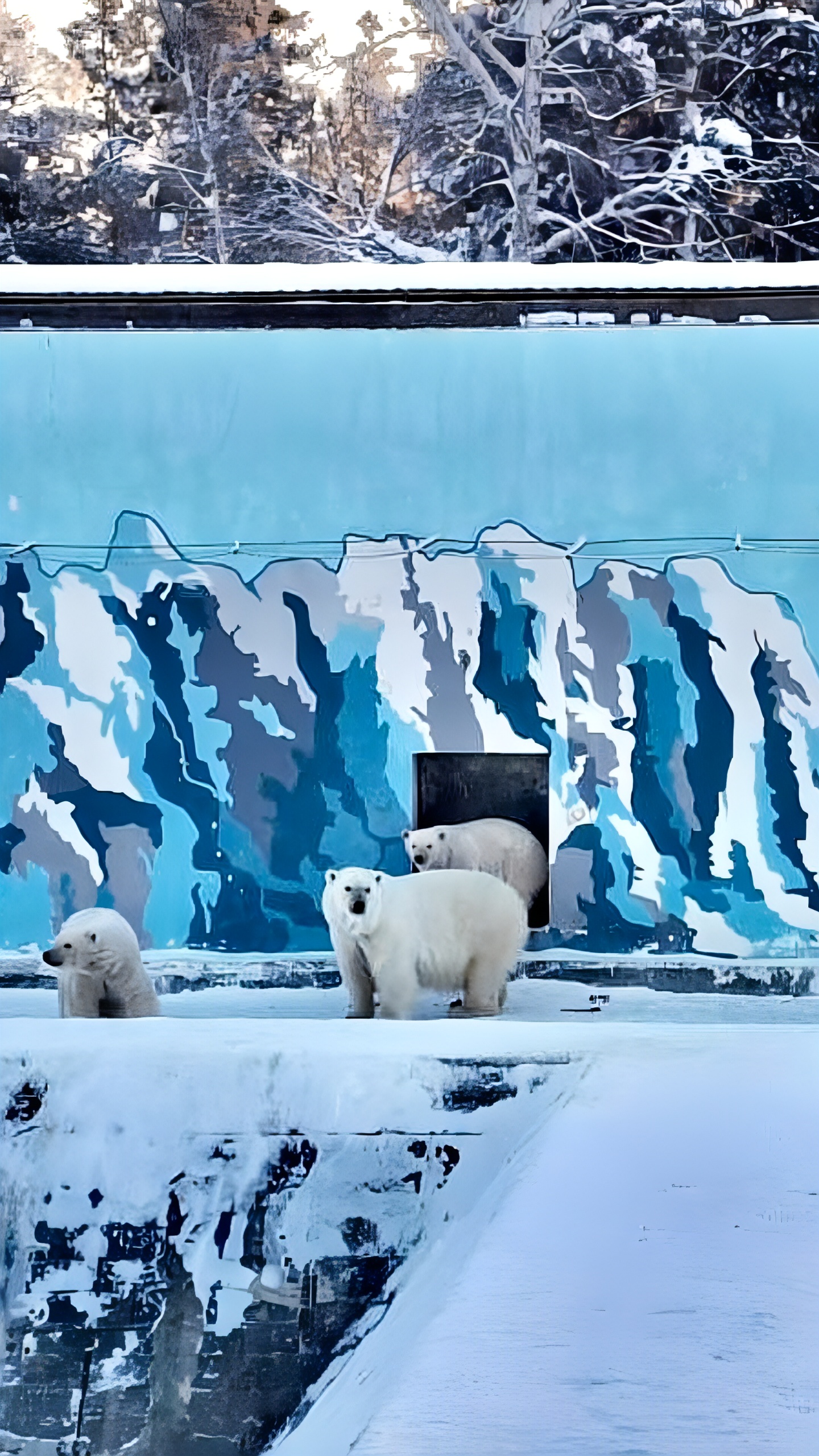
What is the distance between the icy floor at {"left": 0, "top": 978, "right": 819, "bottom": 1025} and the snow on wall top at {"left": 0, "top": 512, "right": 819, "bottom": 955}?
0.31 metres

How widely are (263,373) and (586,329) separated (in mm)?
1785

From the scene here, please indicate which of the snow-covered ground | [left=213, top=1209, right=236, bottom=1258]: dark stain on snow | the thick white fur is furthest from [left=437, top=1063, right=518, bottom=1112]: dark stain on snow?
the thick white fur

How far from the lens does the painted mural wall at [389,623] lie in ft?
26.8

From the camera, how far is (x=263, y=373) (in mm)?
8320

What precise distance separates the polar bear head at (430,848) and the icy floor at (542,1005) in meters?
0.70

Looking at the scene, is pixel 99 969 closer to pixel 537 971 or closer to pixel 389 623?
pixel 537 971

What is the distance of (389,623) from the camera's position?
8.36 meters

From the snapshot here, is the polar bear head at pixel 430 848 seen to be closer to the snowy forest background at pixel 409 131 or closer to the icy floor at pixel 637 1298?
the icy floor at pixel 637 1298

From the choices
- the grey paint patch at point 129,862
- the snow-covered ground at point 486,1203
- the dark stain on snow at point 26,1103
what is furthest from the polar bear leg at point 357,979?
the grey paint patch at point 129,862

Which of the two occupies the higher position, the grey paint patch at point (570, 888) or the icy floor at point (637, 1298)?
the grey paint patch at point (570, 888)

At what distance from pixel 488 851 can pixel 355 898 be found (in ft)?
5.84

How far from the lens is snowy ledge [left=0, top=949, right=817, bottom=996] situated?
8.02 m

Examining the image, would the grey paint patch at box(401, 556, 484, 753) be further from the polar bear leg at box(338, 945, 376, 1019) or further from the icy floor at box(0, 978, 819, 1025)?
the polar bear leg at box(338, 945, 376, 1019)

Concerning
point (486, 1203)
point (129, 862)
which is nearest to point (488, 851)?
point (129, 862)
